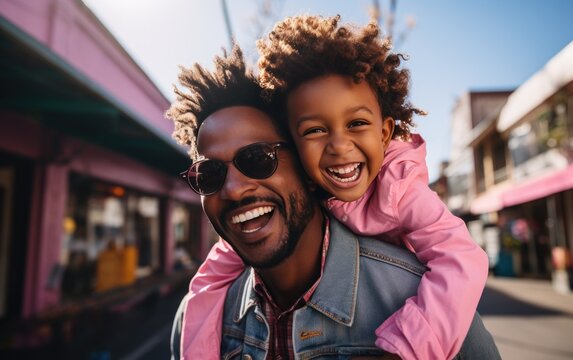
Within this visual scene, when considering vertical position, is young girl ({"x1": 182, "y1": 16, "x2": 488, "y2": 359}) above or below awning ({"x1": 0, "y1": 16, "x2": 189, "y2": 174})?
below

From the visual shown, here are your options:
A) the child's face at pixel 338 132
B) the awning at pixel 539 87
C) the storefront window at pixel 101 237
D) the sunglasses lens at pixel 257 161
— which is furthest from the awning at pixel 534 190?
the storefront window at pixel 101 237

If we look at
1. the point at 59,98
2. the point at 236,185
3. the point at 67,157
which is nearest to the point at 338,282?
the point at 236,185

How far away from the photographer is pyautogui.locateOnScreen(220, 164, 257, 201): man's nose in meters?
1.60

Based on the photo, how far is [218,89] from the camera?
72.2 inches

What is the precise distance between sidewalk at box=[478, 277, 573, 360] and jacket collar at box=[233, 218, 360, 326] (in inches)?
215

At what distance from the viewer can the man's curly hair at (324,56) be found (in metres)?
1.57

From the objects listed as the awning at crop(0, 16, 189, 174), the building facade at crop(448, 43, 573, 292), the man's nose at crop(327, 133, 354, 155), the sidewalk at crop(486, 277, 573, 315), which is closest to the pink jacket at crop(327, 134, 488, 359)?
the man's nose at crop(327, 133, 354, 155)

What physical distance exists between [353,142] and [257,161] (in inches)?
15.5

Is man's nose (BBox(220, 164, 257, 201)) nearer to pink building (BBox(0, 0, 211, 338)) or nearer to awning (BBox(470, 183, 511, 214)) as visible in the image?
pink building (BBox(0, 0, 211, 338))

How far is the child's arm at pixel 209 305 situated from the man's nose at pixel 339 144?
28.5 inches

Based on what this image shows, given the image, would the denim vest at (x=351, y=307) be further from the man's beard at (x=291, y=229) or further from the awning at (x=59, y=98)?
the awning at (x=59, y=98)

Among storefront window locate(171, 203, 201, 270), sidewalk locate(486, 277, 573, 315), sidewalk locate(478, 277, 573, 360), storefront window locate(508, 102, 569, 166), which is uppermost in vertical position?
storefront window locate(508, 102, 569, 166)

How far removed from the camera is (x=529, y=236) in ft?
55.3

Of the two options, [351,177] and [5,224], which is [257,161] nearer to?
[351,177]
